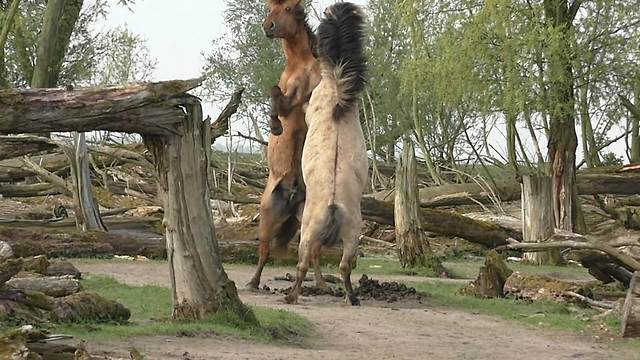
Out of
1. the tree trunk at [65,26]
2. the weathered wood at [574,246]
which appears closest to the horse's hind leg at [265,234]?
the weathered wood at [574,246]

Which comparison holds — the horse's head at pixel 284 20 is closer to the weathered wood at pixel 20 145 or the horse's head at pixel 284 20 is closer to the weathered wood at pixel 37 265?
the weathered wood at pixel 20 145

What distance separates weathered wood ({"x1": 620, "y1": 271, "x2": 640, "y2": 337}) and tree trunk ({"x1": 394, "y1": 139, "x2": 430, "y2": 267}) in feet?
18.9

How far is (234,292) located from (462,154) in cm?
2166

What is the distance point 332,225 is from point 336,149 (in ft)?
2.46

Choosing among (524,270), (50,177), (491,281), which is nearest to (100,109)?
(491,281)

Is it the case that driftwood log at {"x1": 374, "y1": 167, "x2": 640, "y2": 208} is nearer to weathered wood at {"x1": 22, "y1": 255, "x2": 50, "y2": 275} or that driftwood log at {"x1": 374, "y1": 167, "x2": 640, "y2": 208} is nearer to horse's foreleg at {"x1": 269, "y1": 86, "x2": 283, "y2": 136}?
horse's foreleg at {"x1": 269, "y1": 86, "x2": 283, "y2": 136}

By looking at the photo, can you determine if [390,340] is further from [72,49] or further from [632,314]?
[72,49]

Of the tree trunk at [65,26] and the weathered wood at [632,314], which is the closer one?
the weathered wood at [632,314]

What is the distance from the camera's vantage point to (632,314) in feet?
32.5

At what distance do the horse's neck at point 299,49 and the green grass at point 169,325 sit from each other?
9.73ft

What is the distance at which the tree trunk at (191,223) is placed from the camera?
8477 millimetres

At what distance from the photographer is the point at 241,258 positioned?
15586mm

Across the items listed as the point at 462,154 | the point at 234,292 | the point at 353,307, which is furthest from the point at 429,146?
the point at 234,292

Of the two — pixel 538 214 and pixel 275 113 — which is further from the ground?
pixel 275 113
